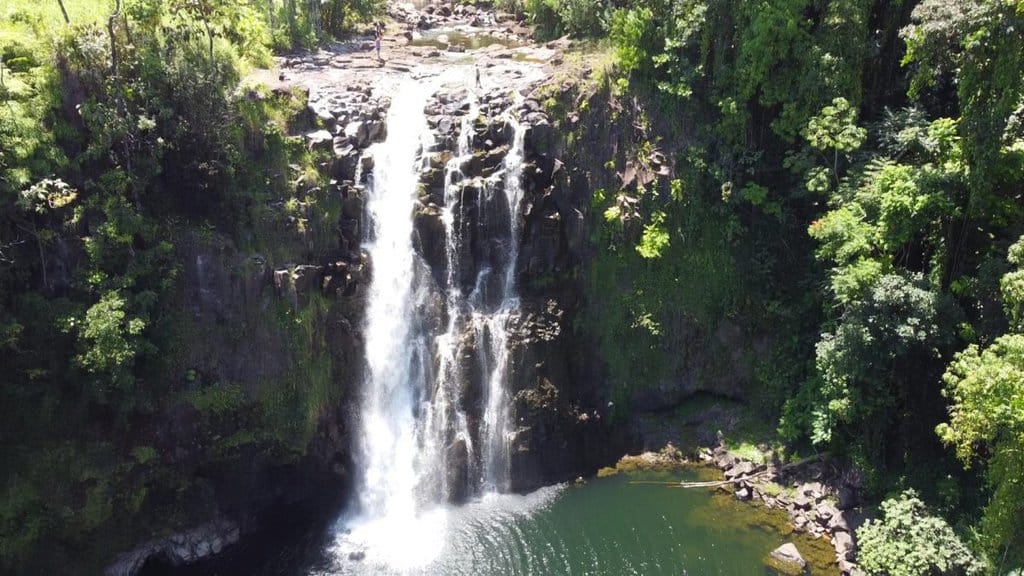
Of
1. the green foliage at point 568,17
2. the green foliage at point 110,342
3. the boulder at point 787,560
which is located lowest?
the boulder at point 787,560

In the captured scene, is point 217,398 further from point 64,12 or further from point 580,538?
point 64,12

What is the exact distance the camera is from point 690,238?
85.6ft

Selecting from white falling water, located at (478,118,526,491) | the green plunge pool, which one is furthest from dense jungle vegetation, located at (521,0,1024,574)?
the green plunge pool

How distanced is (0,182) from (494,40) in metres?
23.2

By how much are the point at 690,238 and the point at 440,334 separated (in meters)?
10.3

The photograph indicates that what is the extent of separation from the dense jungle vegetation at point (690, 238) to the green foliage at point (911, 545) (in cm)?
7

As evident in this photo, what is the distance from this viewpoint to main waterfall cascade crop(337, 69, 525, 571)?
79.5 feet

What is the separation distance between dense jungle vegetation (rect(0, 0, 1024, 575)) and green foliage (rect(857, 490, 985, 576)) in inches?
2.9

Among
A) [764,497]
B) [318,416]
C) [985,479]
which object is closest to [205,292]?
[318,416]

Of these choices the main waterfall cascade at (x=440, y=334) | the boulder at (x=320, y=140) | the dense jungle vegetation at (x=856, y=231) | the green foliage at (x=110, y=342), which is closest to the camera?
the dense jungle vegetation at (x=856, y=231)

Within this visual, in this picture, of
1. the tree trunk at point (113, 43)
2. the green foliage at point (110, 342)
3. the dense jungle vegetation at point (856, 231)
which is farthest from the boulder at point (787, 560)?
the tree trunk at point (113, 43)

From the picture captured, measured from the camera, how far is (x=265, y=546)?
22.1 metres

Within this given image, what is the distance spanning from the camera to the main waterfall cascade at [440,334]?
24.2 meters

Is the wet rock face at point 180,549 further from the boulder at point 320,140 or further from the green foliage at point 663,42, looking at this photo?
the green foliage at point 663,42
